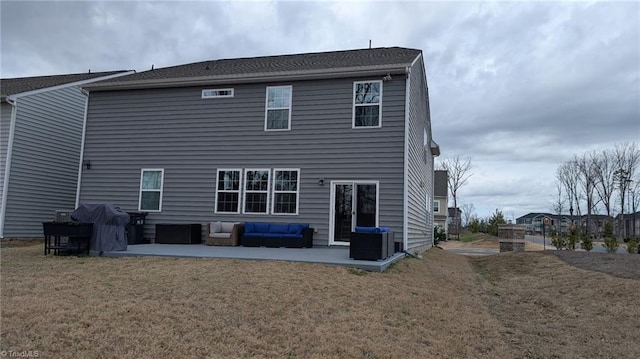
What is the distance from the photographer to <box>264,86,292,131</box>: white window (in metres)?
12.1

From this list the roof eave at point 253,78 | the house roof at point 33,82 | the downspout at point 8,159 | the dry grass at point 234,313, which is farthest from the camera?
the house roof at point 33,82

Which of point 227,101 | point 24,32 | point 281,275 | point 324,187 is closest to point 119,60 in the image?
point 24,32

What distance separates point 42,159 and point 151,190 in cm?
476

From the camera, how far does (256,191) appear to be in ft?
39.9

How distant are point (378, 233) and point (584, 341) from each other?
3874mm

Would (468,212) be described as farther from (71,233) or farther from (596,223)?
(71,233)

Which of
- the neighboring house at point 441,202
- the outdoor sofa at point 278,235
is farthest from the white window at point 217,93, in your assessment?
the neighboring house at point 441,202

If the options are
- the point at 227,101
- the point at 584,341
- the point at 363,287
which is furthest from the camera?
the point at 227,101

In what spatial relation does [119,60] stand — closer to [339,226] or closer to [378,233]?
[339,226]

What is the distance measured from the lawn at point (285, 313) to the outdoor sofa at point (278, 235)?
2.57 m

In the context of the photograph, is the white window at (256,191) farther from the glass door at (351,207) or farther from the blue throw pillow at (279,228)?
the glass door at (351,207)

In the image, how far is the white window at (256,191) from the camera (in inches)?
476

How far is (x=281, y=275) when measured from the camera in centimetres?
718

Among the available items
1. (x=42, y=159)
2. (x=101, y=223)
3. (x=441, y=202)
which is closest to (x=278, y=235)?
(x=101, y=223)
